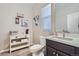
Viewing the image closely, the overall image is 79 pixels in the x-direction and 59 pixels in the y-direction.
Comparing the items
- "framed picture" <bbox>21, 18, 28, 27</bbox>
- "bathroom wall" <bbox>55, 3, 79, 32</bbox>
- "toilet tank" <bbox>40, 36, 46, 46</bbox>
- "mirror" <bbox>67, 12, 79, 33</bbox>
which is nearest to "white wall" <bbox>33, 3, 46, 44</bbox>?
"toilet tank" <bbox>40, 36, 46, 46</bbox>

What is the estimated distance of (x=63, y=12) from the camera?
1.99 m

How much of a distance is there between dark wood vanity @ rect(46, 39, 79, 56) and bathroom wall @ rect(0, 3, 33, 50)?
0.68 metres

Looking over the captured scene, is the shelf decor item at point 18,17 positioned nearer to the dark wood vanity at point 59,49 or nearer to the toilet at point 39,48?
the toilet at point 39,48

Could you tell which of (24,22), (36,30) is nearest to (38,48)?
(36,30)

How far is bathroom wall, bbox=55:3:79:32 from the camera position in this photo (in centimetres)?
185

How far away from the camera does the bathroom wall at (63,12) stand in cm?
185

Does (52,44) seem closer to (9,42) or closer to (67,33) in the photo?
(67,33)

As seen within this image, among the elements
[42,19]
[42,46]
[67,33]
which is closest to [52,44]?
[42,46]

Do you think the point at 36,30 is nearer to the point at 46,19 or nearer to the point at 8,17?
the point at 46,19

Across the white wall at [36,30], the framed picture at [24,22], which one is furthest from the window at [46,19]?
the framed picture at [24,22]

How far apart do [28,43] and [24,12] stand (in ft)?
2.04

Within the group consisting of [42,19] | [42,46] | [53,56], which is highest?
[42,19]

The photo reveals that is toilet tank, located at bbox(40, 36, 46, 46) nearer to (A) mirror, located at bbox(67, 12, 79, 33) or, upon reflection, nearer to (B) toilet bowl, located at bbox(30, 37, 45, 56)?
(B) toilet bowl, located at bbox(30, 37, 45, 56)

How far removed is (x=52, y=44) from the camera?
6.56ft
